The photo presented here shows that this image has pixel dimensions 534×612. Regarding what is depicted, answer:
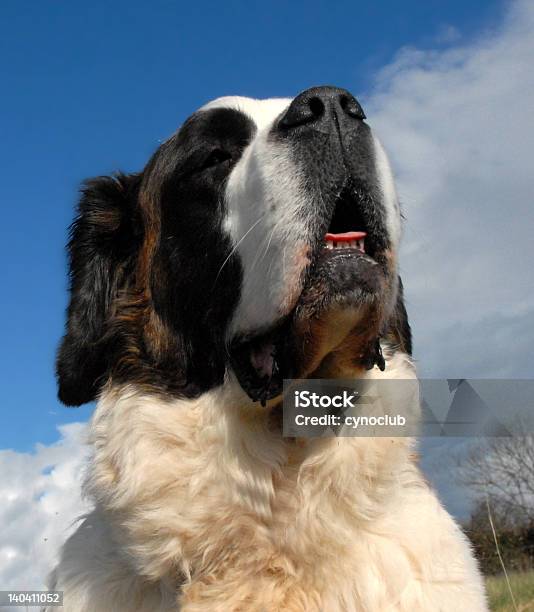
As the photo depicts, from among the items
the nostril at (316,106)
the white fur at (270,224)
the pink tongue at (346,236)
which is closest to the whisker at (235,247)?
the white fur at (270,224)

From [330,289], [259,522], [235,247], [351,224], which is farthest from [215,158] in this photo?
[259,522]

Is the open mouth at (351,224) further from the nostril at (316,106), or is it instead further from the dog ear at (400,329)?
the dog ear at (400,329)

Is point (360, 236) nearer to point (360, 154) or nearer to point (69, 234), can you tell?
point (360, 154)

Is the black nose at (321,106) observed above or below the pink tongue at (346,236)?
above

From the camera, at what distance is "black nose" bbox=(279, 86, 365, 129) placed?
243cm

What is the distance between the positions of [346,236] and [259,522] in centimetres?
95

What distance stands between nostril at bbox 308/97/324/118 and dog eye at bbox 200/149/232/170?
0.52 m

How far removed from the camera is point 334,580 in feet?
8.12

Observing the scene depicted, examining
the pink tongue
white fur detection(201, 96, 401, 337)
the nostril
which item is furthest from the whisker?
the nostril

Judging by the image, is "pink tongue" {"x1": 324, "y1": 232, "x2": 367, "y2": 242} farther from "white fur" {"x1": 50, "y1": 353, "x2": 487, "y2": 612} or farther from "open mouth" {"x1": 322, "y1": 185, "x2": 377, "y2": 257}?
"white fur" {"x1": 50, "y1": 353, "x2": 487, "y2": 612}

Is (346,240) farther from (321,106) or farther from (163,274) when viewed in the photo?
(163,274)

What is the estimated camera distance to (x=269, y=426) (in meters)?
2.68

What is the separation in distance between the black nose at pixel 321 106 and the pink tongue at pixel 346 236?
0.36m

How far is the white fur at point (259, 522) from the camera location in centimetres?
248
